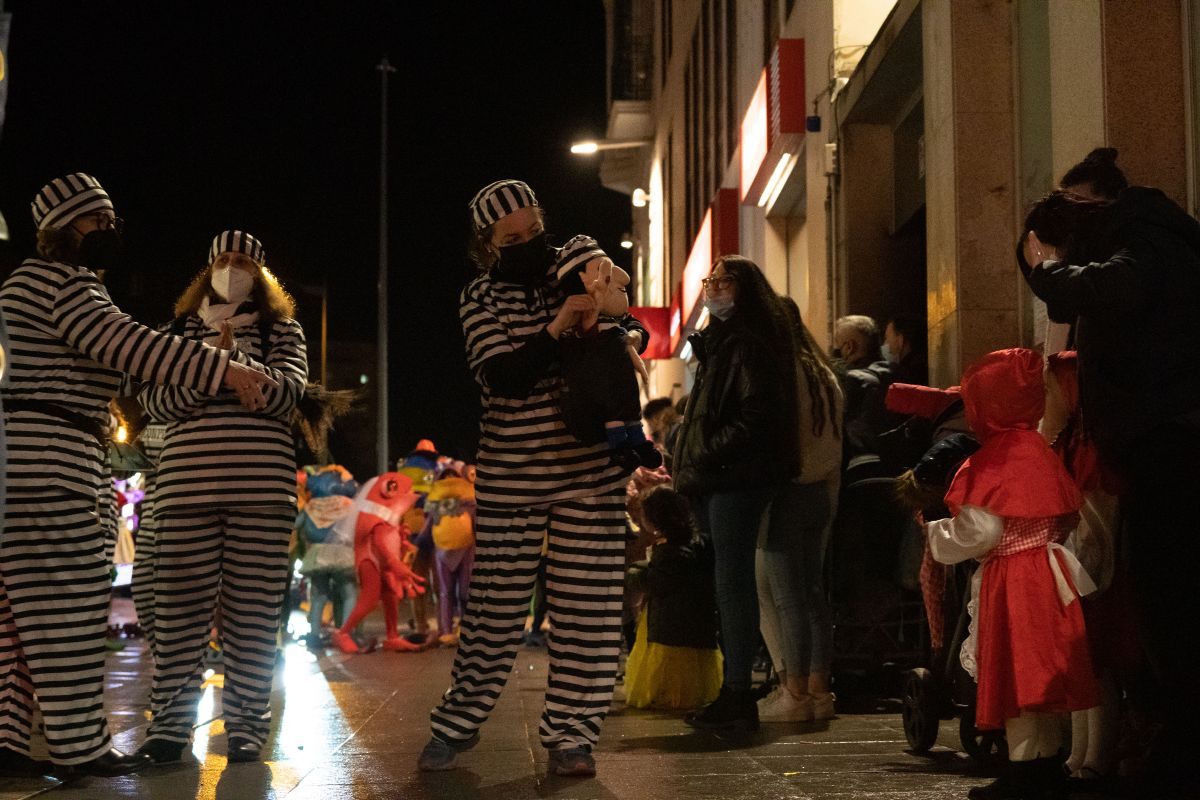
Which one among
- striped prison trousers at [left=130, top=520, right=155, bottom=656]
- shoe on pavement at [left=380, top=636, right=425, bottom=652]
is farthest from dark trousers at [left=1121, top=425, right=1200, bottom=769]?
shoe on pavement at [left=380, top=636, right=425, bottom=652]

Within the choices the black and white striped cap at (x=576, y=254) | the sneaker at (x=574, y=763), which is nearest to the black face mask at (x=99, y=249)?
the black and white striped cap at (x=576, y=254)

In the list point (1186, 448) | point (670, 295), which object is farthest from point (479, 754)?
point (670, 295)

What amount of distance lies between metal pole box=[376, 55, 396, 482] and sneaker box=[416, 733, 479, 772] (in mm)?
28262

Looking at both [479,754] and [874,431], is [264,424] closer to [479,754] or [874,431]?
[479,754]

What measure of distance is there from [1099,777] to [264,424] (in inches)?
133

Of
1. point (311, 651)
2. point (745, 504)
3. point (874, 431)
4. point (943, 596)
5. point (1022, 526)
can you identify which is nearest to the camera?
point (1022, 526)

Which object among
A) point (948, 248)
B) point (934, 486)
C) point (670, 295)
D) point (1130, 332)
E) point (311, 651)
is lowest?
point (311, 651)

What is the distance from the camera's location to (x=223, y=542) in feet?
19.8

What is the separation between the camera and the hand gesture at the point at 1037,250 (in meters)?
5.07

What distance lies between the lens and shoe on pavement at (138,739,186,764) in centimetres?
580

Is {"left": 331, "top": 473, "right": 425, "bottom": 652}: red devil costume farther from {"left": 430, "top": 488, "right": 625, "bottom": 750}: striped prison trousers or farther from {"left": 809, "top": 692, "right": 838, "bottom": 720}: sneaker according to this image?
{"left": 430, "top": 488, "right": 625, "bottom": 750}: striped prison trousers

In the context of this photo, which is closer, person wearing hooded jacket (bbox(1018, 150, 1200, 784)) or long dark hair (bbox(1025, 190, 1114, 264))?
person wearing hooded jacket (bbox(1018, 150, 1200, 784))

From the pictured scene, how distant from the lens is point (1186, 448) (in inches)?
175

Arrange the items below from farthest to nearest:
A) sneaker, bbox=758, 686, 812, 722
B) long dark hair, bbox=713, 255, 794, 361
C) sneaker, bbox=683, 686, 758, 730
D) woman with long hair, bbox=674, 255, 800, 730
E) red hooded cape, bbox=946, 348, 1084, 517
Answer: long dark hair, bbox=713, 255, 794, 361 → sneaker, bbox=758, 686, 812, 722 → woman with long hair, bbox=674, 255, 800, 730 → sneaker, bbox=683, 686, 758, 730 → red hooded cape, bbox=946, 348, 1084, 517
